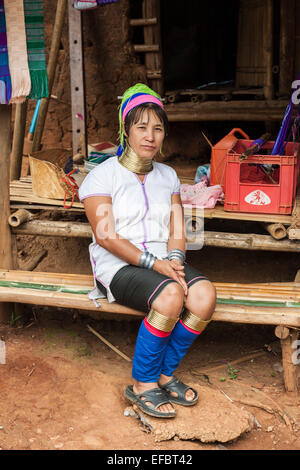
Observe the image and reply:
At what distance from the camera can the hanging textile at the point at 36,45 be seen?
390 centimetres

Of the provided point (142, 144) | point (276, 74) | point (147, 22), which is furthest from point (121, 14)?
point (142, 144)

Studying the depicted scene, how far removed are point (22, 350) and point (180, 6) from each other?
5.94 meters

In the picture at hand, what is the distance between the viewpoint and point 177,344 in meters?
3.37

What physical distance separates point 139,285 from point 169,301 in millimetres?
229

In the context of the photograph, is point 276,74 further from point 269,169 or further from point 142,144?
point 142,144

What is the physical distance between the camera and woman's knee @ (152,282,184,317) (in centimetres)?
315

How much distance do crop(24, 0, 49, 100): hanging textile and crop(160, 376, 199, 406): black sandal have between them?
2116 mm

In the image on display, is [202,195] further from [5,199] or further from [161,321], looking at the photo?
[161,321]

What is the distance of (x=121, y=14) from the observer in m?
6.46

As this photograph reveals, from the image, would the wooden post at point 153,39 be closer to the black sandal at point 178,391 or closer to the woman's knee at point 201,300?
the woman's knee at point 201,300

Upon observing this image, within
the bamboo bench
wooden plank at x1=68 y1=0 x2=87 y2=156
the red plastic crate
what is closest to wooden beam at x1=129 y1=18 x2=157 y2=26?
wooden plank at x1=68 y1=0 x2=87 y2=156

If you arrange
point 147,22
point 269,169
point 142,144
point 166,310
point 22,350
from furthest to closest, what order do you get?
point 147,22 < point 269,169 < point 22,350 < point 142,144 < point 166,310

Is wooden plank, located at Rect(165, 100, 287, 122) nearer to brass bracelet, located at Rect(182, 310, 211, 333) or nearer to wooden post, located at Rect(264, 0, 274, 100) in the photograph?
wooden post, located at Rect(264, 0, 274, 100)

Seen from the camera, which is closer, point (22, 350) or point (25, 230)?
point (22, 350)
